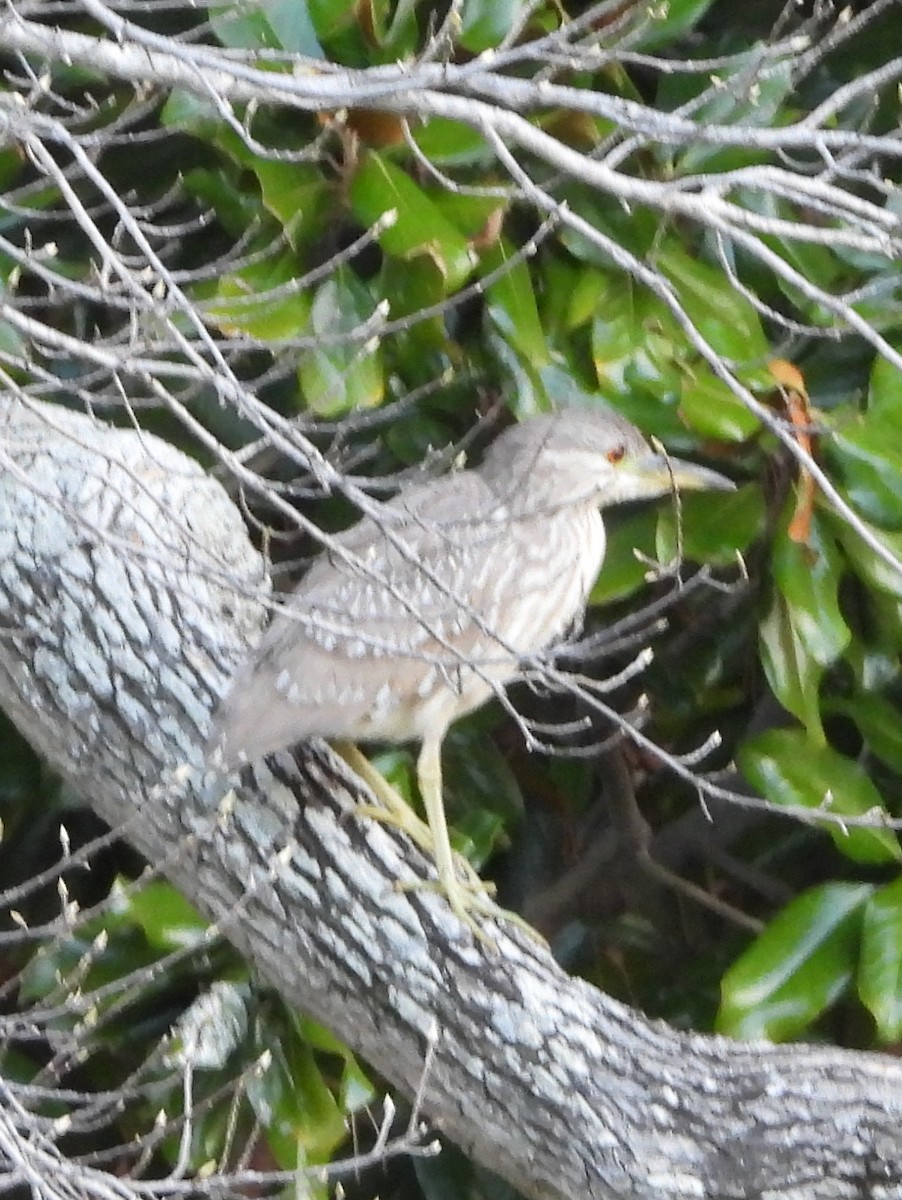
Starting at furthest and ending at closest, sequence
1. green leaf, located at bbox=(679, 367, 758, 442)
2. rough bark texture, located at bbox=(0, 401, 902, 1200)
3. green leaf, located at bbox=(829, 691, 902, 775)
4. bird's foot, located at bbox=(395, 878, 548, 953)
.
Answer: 1. green leaf, located at bbox=(829, 691, 902, 775)
2. green leaf, located at bbox=(679, 367, 758, 442)
3. bird's foot, located at bbox=(395, 878, 548, 953)
4. rough bark texture, located at bbox=(0, 401, 902, 1200)

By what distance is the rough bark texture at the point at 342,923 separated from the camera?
4.67 feet

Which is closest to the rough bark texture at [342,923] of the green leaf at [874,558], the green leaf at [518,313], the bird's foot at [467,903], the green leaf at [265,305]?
the bird's foot at [467,903]

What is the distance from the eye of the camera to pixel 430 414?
2041 millimetres

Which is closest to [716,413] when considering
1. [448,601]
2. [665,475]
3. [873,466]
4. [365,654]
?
[665,475]

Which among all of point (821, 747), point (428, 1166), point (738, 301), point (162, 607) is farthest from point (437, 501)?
point (428, 1166)

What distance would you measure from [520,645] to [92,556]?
1.83 ft

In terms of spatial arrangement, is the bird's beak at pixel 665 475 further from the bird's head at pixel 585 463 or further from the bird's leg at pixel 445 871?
the bird's leg at pixel 445 871

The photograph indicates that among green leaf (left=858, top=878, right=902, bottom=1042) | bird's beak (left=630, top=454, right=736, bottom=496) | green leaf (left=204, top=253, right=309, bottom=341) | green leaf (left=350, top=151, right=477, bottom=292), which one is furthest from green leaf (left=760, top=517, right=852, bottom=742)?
green leaf (left=204, top=253, right=309, bottom=341)

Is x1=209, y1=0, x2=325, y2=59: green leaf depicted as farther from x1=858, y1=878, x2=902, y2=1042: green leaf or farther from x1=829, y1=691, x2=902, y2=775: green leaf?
x1=858, y1=878, x2=902, y2=1042: green leaf

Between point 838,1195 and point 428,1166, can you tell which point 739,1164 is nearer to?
point 838,1195

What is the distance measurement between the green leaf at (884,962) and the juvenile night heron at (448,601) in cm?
51

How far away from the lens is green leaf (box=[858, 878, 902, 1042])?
67.2 inches

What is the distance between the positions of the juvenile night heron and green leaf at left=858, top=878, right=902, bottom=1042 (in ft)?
1.68

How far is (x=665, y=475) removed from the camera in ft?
5.55
